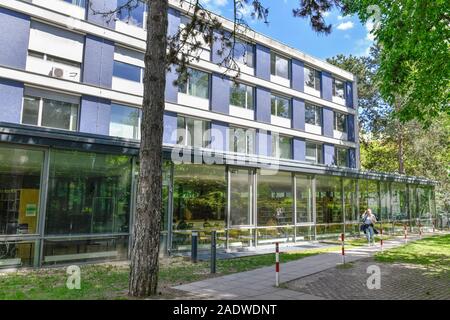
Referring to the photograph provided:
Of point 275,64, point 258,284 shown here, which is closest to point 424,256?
point 258,284

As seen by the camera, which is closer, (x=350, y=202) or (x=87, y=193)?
(x=87, y=193)

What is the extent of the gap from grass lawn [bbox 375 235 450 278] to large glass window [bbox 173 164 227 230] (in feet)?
21.3

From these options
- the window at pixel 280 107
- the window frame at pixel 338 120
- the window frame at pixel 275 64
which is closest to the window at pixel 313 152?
the window frame at pixel 338 120

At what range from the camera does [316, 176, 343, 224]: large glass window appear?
67.1ft

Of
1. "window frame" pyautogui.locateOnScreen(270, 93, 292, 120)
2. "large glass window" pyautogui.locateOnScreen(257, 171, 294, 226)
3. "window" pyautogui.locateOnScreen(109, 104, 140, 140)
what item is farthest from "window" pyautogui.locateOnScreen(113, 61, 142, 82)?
"window frame" pyautogui.locateOnScreen(270, 93, 292, 120)

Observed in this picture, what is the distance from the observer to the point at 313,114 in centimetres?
3016

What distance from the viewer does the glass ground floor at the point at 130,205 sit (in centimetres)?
1107

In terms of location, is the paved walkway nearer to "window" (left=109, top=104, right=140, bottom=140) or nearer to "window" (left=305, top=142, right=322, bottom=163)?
"window" (left=109, top=104, right=140, bottom=140)

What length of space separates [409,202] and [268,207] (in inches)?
580

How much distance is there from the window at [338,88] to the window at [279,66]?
6.24m

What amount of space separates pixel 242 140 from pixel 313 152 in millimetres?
7648

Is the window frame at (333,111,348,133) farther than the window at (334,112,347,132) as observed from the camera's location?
No

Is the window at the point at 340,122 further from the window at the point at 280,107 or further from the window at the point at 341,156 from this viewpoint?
the window at the point at 280,107

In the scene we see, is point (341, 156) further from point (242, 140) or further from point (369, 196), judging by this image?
point (242, 140)
